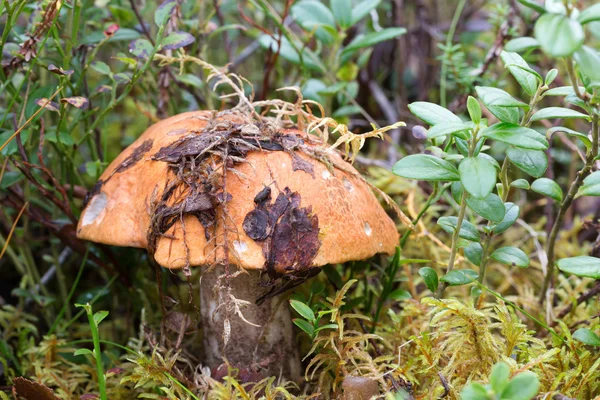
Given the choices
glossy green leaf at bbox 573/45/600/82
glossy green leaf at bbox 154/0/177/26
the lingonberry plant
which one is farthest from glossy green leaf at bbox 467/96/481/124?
glossy green leaf at bbox 154/0/177/26

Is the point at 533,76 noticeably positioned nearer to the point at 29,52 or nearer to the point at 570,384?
the point at 570,384

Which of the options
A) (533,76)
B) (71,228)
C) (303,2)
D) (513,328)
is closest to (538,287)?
(513,328)

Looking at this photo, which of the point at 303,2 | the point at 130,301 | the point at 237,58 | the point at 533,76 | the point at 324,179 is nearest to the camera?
the point at 533,76

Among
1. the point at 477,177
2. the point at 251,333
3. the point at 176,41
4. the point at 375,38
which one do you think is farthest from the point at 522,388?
the point at 375,38

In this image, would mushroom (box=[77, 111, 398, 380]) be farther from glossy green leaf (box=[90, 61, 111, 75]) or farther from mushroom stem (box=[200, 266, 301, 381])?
glossy green leaf (box=[90, 61, 111, 75])

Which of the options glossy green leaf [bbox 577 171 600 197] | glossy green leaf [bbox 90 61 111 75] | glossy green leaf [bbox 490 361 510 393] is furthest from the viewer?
glossy green leaf [bbox 90 61 111 75]

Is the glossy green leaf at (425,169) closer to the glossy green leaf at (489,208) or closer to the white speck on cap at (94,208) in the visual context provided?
the glossy green leaf at (489,208)
